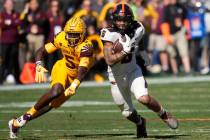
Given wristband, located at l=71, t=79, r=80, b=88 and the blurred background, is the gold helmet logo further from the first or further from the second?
the blurred background

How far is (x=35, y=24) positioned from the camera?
19484 millimetres

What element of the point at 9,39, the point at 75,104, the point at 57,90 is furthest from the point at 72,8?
the point at 57,90

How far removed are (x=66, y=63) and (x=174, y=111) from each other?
10.7 feet

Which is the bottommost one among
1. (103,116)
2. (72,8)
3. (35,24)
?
(103,116)

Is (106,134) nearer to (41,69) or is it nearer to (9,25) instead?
(41,69)

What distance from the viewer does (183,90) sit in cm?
1706

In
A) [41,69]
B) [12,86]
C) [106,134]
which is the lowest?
[12,86]

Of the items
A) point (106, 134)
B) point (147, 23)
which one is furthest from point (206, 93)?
point (106, 134)

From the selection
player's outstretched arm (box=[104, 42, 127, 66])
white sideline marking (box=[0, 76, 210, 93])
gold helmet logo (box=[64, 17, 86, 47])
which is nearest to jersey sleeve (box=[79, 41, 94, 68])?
gold helmet logo (box=[64, 17, 86, 47])

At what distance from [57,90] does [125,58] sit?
87 centimetres

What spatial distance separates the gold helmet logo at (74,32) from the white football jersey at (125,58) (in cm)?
53

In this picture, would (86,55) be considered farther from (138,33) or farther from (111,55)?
(138,33)

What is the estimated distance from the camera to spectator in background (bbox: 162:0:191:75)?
19859mm

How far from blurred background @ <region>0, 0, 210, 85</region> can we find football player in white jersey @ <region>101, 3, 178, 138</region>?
811cm
